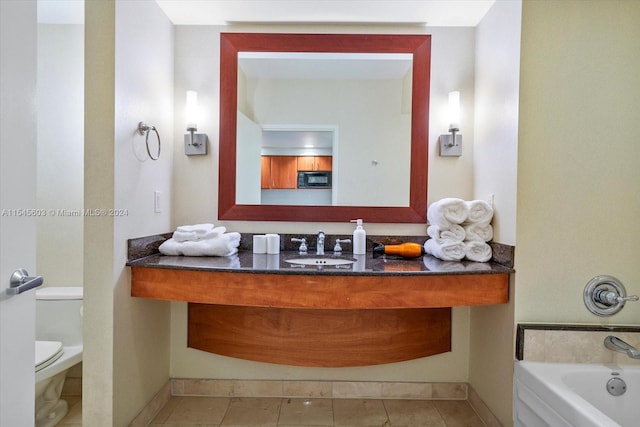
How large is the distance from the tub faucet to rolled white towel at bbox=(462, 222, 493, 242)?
2.14 feet

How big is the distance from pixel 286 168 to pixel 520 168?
1.23 m

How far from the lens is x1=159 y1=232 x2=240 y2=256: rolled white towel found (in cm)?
182

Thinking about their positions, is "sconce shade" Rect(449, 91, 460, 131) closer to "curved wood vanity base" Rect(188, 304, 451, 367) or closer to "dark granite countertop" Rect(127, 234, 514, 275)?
"dark granite countertop" Rect(127, 234, 514, 275)

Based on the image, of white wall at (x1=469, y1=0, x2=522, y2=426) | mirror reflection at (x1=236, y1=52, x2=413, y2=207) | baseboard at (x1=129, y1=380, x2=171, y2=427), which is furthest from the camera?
mirror reflection at (x1=236, y1=52, x2=413, y2=207)

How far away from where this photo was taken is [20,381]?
1.00m

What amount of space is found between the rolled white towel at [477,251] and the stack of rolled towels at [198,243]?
1.26 m

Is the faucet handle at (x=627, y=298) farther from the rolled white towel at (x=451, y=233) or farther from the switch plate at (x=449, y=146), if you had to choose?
the switch plate at (x=449, y=146)

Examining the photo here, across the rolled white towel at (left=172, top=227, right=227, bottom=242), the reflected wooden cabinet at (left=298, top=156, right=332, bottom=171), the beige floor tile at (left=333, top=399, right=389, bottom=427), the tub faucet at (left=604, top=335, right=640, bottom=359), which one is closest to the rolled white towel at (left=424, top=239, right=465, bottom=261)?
the tub faucet at (left=604, top=335, right=640, bottom=359)

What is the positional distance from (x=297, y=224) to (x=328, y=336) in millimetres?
693

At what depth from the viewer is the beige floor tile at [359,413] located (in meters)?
1.86

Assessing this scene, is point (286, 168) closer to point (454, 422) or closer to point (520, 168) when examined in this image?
point (520, 168)

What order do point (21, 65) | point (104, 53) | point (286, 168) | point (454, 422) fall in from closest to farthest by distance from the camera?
point (21, 65) < point (104, 53) < point (454, 422) < point (286, 168)

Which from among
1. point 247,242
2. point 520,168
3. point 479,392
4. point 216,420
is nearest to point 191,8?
point 247,242

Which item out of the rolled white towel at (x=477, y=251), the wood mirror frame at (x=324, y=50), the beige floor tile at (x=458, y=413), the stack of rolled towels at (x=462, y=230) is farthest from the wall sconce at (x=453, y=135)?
the beige floor tile at (x=458, y=413)
